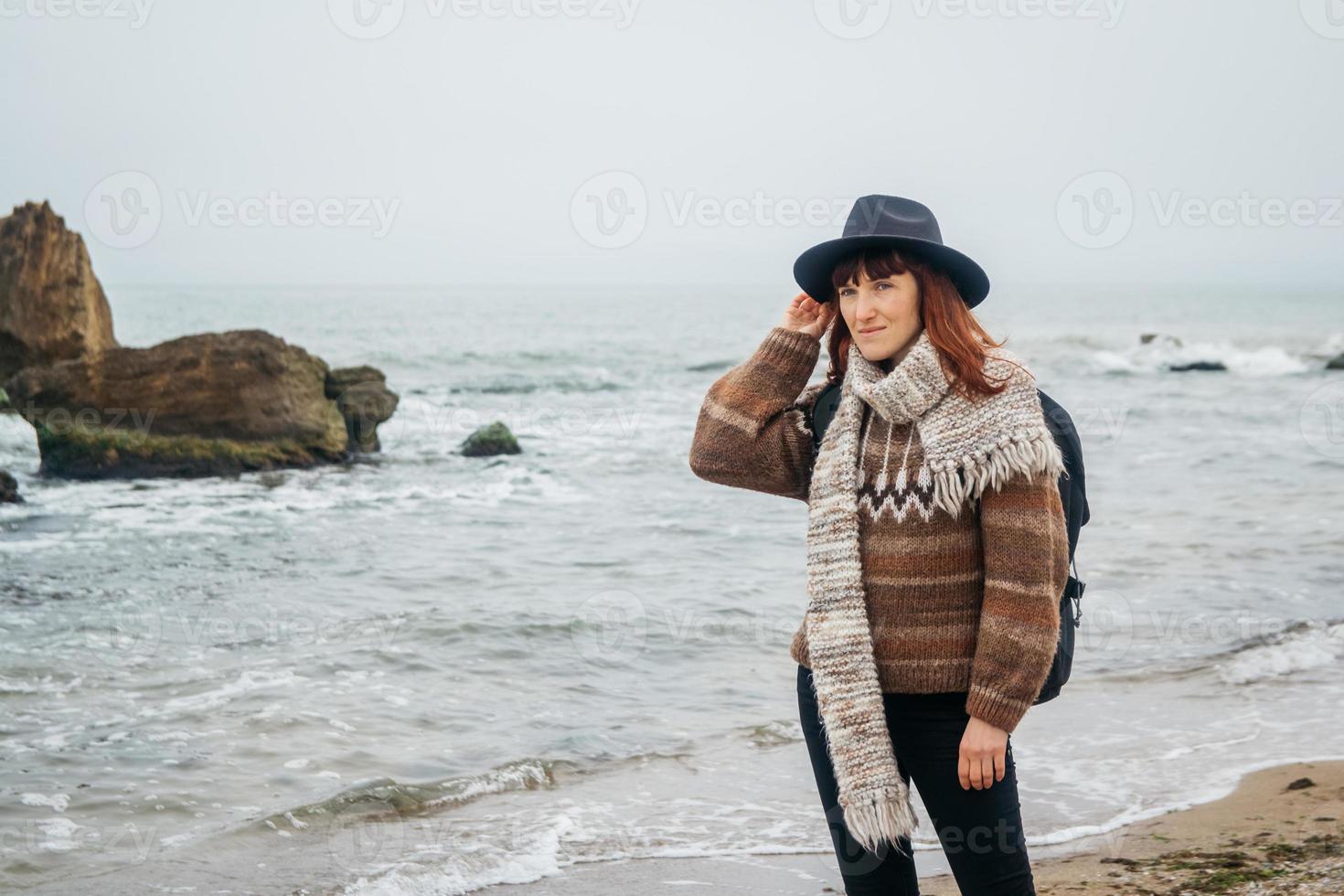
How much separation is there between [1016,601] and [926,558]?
0.20m

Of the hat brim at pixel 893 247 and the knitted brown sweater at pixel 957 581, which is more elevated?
the hat brim at pixel 893 247

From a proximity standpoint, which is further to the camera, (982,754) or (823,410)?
(823,410)

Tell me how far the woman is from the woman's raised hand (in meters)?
0.18

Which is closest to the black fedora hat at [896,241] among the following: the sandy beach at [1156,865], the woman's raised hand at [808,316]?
the woman's raised hand at [808,316]

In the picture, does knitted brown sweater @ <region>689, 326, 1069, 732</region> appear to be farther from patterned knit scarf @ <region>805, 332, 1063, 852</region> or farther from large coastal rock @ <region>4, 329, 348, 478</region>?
large coastal rock @ <region>4, 329, 348, 478</region>

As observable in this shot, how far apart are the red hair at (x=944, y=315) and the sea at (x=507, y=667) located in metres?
2.65

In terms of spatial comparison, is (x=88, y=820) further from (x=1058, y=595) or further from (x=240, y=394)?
(x=240, y=394)

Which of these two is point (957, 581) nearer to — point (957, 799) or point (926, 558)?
point (926, 558)

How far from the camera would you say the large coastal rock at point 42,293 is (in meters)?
19.1

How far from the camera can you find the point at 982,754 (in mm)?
2406

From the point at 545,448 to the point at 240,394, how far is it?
5053mm

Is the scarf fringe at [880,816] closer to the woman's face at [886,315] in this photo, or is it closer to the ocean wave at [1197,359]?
the woman's face at [886,315]

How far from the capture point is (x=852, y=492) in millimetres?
2541

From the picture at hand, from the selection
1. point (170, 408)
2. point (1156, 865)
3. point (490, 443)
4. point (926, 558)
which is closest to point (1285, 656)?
point (1156, 865)
